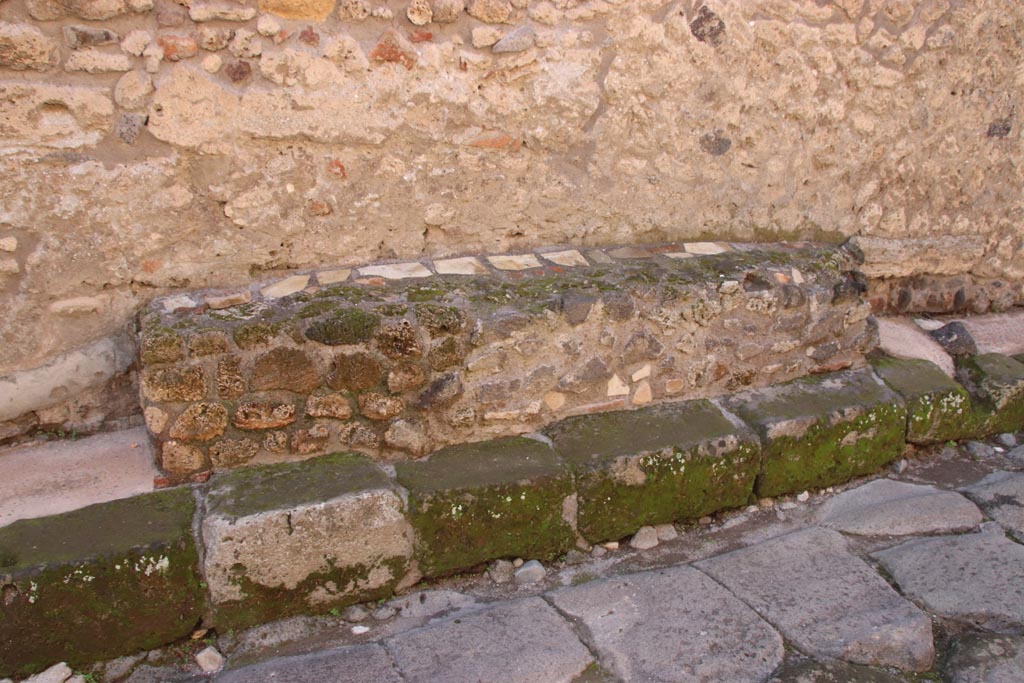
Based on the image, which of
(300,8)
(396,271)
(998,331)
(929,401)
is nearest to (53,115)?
(300,8)

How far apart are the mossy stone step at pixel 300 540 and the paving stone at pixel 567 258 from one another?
1.03 meters

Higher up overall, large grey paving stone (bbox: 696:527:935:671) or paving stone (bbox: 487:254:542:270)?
paving stone (bbox: 487:254:542:270)

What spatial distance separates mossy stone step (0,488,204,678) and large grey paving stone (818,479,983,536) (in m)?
2.08

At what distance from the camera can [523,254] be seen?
9.68 feet

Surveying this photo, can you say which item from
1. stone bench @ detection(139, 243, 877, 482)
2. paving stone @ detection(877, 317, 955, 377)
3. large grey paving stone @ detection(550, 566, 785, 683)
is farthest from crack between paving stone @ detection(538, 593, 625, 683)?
paving stone @ detection(877, 317, 955, 377)

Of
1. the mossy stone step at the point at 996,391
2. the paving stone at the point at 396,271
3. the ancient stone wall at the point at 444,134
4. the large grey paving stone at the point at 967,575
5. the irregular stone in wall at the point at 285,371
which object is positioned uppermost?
Answer: the ancient stone wall at the point at 444,134

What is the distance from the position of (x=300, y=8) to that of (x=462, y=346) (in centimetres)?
111

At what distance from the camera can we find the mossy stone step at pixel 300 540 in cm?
210

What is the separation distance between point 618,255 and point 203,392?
155 cm

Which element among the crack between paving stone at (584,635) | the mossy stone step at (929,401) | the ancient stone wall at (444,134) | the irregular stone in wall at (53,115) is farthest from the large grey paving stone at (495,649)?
the mossy stone step at (929,401)

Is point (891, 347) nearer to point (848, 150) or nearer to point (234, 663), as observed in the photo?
point (848, 150)

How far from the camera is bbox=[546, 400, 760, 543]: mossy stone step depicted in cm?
254

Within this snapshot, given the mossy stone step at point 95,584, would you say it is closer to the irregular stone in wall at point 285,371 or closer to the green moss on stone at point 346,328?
the irregular stone in wall at point 285,371

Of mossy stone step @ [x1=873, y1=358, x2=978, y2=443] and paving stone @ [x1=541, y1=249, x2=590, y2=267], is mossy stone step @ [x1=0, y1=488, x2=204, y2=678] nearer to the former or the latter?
paving stone @ [x1=541, y1=249, x2=590, y2=267]
